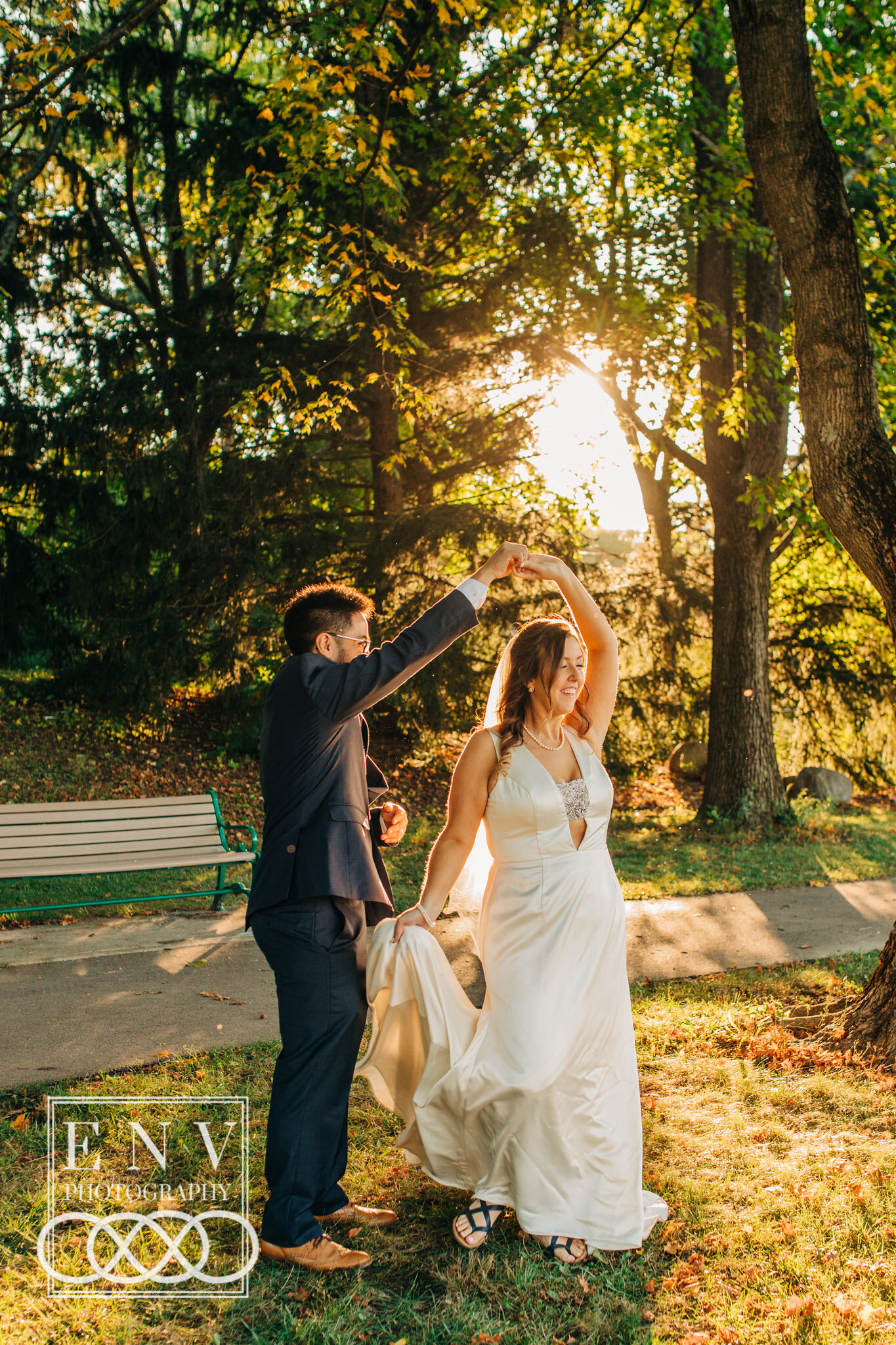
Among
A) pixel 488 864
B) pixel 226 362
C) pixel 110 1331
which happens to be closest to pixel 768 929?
pixel 488 864

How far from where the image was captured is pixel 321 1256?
3234 millimetres

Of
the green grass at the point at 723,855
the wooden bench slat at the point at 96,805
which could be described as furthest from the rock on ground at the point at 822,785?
the wooden bench slat at the point at 96,805

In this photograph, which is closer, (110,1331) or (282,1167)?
(110,1331)

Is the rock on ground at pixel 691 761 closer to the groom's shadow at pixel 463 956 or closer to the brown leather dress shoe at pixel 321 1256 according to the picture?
the groom's shadow at pixel 463 956

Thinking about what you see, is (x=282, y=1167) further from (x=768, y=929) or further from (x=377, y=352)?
(x=377, y=352)

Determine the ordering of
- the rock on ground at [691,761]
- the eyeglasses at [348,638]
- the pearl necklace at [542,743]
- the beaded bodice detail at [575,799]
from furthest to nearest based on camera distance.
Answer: the rock on ground at [691,761] < the pearl necklace at [542,743] < the beaded bodice detail at [575,799] < the eyeglasses at [348,638]

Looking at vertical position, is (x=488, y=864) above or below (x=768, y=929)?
above

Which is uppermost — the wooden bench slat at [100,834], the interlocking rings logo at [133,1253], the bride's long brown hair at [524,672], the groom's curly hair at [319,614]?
the groom's curly hair at [319,614]

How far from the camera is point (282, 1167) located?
3.20 meters

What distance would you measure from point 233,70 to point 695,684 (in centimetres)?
1153

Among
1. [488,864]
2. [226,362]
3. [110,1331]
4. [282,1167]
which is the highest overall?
[226,362]

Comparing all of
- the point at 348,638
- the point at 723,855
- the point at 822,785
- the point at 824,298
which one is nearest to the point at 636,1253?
the point at 348,638

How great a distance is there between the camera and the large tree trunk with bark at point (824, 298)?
512cm

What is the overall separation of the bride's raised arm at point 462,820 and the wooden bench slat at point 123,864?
3768mm
